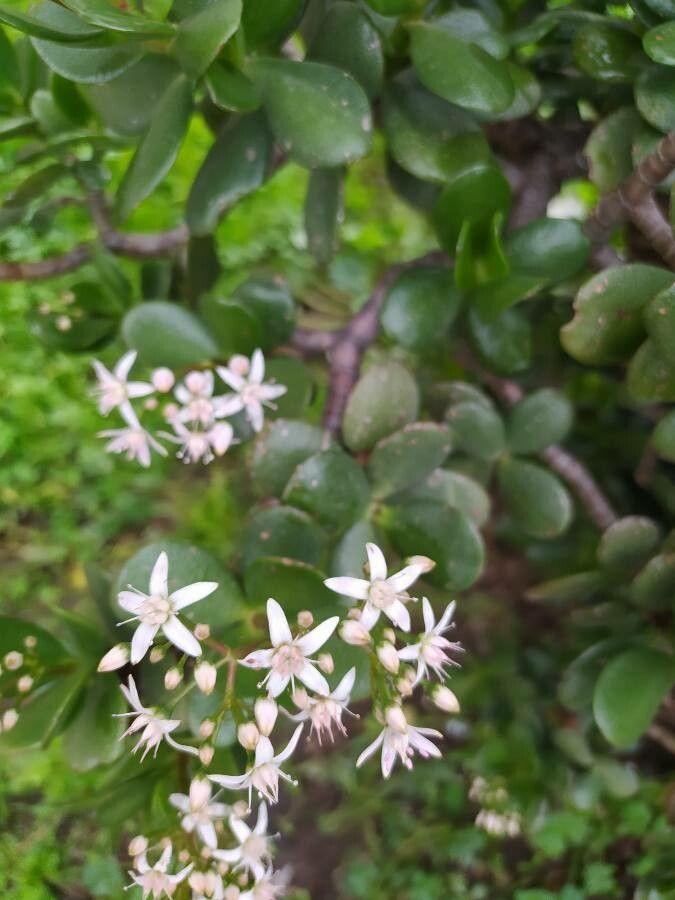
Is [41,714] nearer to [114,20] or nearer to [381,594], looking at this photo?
[381,594]

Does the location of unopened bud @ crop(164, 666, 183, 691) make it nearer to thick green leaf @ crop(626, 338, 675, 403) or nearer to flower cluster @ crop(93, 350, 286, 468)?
flower cluster @ crop(93, 350, 286, 468)

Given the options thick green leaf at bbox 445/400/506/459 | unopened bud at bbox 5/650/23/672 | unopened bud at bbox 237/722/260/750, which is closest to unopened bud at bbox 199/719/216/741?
unopened bud at bbox 237/722/260/750

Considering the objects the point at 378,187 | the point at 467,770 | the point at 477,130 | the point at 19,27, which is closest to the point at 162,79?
the point at 19,27

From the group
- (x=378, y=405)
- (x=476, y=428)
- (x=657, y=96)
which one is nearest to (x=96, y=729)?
(x=378, y=405)

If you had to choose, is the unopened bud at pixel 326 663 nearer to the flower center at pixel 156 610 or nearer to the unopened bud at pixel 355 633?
the unopened bud at pixel 355 633

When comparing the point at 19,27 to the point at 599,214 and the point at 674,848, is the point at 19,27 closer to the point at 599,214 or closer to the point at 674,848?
the point at 599,214
